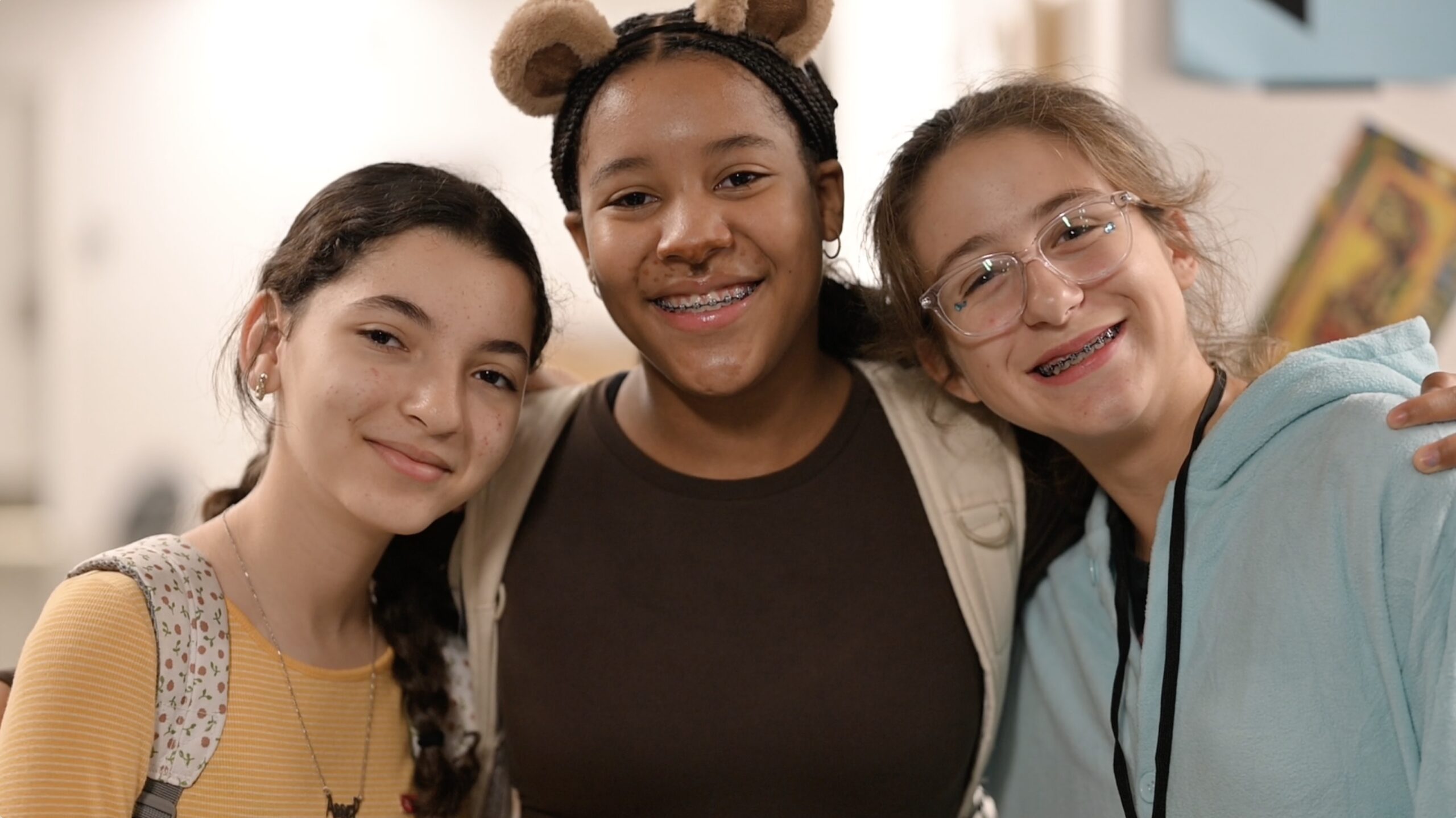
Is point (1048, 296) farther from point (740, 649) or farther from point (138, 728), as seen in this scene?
point (138, 728)

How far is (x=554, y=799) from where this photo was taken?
1.43 meters

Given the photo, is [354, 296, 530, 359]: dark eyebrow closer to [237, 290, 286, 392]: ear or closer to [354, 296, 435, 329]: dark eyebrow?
[354, 296, 435, 329]: dark eyebrow

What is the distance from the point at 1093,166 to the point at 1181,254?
0.56ft

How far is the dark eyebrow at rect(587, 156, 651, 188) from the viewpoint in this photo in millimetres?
1425

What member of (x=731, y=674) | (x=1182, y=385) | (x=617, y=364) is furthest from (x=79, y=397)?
(x=1182, y=385)

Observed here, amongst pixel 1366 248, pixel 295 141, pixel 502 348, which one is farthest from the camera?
pixel 1366 248

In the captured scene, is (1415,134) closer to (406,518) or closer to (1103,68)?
(1103,68)

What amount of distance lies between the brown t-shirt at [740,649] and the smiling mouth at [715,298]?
234 millimetres

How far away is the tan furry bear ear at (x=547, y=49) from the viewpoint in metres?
1.47

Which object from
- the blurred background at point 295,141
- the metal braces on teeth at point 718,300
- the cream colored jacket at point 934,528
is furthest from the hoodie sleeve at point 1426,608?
the blurred background at point 295,141

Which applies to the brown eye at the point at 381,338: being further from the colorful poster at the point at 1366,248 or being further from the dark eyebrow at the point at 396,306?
the colorful poster at the point at 1366,248

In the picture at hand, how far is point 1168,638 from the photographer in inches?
49.4

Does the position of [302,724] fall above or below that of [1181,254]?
below

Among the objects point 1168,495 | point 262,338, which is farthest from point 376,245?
point 1168,495
